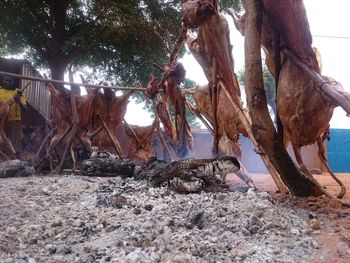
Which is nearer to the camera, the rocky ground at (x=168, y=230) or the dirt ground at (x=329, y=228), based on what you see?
the dirt ground at (x=329, y=228)

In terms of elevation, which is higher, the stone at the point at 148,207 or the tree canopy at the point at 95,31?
the tree canopy at the point at 95,31

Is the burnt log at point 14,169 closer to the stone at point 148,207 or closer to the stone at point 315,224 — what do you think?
the stone at point 148,207

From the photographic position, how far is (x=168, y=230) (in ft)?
7.03

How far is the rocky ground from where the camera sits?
179 centimetres

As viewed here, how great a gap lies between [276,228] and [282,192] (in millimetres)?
1201

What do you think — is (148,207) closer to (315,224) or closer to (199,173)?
(199,173)

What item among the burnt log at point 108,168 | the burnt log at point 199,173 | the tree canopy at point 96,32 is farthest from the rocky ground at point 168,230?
the tree canopy at point 96,32

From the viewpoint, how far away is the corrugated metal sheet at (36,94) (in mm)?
11759

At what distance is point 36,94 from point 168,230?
40.0 feet

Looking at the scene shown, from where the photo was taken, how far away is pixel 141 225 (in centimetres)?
226

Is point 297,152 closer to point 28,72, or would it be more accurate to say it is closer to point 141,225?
point 141,225

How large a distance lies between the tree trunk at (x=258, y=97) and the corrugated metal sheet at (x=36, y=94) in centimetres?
987

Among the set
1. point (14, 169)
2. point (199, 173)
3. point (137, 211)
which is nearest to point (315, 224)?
point (137, 211)

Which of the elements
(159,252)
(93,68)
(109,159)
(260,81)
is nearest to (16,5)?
(93,68)
